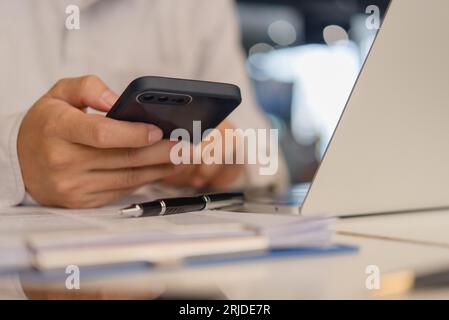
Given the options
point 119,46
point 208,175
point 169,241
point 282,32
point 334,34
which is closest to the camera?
point 169,241

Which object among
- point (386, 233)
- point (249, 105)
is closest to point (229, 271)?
point (386, 233)

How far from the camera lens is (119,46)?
0.96m

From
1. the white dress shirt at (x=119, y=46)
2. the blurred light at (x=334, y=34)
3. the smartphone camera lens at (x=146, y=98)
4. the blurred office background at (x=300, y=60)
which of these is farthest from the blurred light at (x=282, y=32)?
the smartphone camera lens at (x=146, y=98)

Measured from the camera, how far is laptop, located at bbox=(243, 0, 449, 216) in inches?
15.5

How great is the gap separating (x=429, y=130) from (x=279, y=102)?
357cm

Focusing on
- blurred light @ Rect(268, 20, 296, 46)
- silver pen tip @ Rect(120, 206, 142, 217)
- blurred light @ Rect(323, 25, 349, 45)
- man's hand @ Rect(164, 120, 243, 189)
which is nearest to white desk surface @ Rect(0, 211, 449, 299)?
silver pen tip @ Rect(120, 206, 142, 217)

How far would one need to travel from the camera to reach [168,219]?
37cm

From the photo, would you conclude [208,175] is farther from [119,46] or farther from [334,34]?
[334,34]

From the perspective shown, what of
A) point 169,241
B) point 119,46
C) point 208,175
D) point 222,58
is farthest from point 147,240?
point 222,58

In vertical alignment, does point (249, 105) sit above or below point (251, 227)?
above

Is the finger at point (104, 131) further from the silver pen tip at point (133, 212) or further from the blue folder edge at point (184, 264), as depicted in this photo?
the blue folder edge at point (184, 264)

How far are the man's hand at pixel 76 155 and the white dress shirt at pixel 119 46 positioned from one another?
27cm

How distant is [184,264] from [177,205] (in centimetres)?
15

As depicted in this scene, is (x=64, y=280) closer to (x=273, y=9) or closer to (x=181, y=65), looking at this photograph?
(x=181, y=65)
